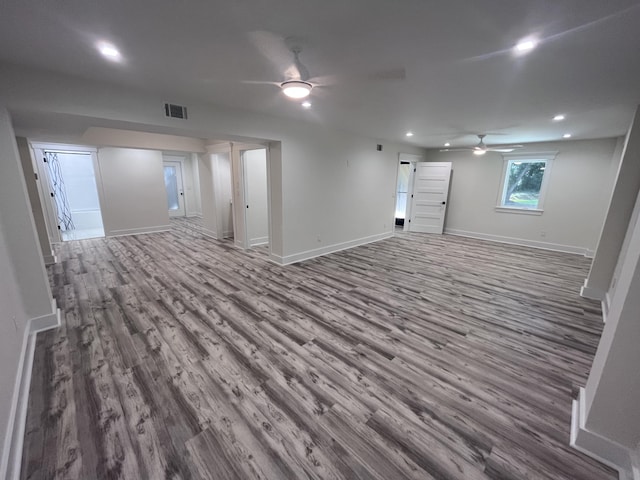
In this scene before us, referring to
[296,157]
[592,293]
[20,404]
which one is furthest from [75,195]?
[592,293]

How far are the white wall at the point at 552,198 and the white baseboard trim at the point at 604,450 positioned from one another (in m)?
6.06

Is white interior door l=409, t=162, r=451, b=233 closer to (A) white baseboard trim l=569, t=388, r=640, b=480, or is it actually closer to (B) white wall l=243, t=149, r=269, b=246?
(B) white wall l=243, t=149, r=269, b=246

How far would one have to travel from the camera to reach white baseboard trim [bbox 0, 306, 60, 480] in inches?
51.8

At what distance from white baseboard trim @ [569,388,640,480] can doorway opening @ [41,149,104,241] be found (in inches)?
359

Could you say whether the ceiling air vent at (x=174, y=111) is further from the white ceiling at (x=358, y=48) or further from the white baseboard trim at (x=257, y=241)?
the white baseboard trim at (x=257, y=241)

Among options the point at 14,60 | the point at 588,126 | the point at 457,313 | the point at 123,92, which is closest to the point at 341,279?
the point at 457,313

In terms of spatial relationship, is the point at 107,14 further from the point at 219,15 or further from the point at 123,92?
the point at 123,92

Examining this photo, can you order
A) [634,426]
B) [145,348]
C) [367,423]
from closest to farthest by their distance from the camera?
[634,426], [367,423], [145,348]

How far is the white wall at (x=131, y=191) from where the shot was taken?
630 centimetres

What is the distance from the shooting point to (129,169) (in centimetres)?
655

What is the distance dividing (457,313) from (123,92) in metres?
4.45

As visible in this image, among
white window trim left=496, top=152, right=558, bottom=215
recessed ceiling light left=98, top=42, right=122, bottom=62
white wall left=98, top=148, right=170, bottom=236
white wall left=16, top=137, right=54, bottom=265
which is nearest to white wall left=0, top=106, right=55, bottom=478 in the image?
recessed ceiling light left=98, top=42, right=122, bottom=62

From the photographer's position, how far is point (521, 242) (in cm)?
663

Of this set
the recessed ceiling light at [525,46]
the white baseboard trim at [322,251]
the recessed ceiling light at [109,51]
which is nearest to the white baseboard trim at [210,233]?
the white baseboard trim at [322,251]
